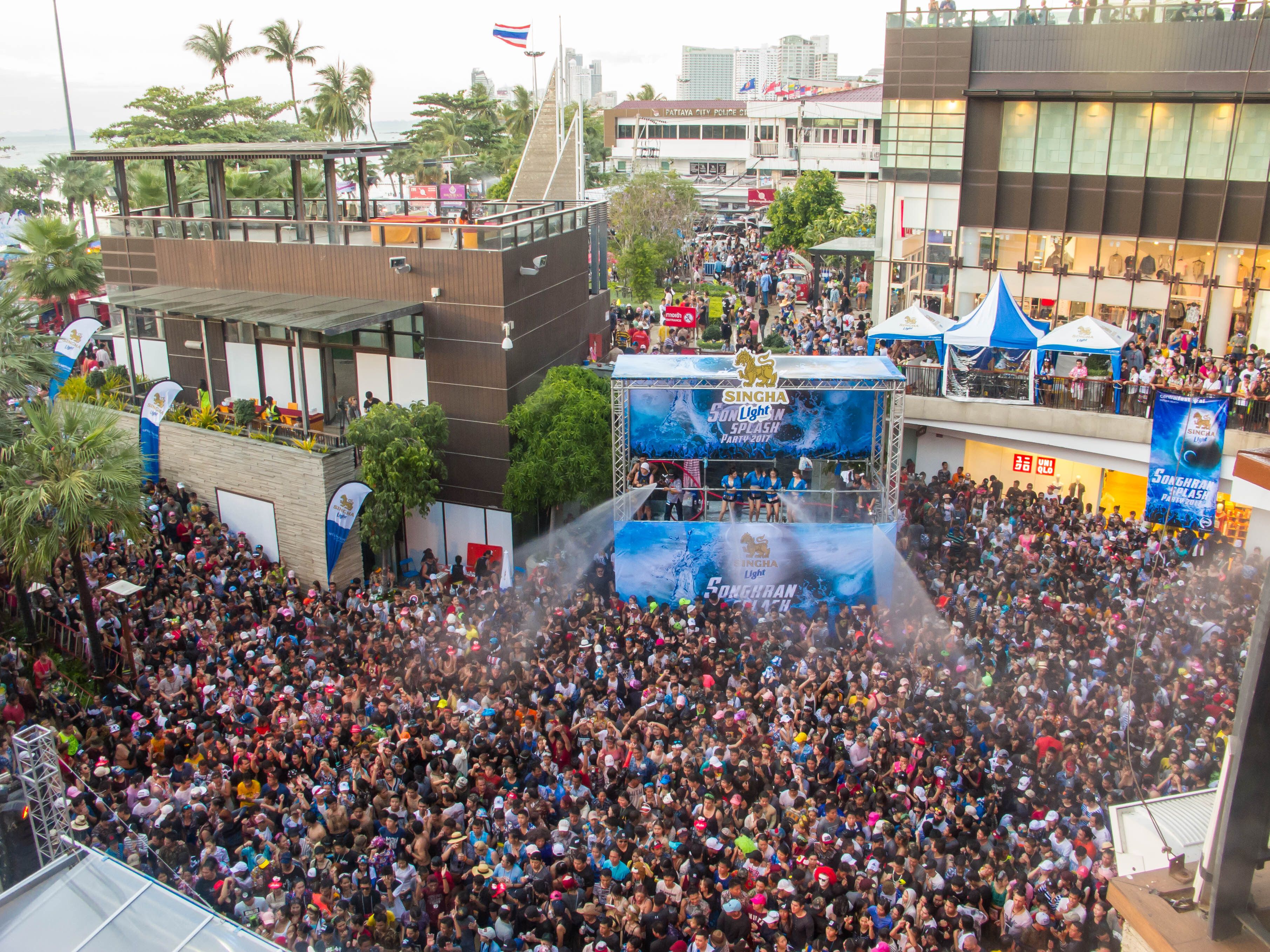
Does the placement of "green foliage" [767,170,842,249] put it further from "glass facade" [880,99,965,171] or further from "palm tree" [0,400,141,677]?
"palm tree" [0,400,141,677]

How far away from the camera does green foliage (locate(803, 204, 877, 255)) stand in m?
45.6

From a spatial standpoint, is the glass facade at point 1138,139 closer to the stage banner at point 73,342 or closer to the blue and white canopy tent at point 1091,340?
the blue and white canopy tent at point 1091,340

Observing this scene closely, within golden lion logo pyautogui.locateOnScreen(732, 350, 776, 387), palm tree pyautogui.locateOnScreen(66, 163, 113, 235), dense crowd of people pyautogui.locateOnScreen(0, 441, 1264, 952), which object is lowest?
dense crowd of people pyautogui.locateOnScreen(0, 441, 1264, 952)

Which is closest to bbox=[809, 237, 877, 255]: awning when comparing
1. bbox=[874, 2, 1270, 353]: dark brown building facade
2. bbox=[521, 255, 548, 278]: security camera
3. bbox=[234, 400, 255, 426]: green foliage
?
bbox=[874, 2, 1270, 353]: dark brown building facade

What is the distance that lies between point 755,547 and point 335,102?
149 ft

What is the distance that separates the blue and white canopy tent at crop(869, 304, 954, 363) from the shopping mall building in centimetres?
130

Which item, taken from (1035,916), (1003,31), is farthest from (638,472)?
(1003,31)

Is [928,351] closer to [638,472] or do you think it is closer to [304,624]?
[638,472]

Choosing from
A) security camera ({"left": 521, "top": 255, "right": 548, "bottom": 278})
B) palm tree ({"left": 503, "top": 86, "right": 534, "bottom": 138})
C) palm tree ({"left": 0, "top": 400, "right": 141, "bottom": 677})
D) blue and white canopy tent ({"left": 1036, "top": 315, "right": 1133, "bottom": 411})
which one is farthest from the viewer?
palm tree ({"left": 503, "top": 86, "right": 534, "bottom": 138})

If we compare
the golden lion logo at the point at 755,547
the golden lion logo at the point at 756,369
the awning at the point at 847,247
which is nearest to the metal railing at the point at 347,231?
the golden lion logo at the point at 756,369

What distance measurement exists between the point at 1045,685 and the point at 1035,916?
17.3 ft

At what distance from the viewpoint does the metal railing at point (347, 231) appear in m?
20.8

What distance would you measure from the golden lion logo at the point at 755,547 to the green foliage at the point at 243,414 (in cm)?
1121

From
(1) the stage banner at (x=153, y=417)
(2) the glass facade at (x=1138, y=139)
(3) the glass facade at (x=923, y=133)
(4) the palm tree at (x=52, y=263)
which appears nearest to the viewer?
(1) the stage banner at (x=153, y=417)
